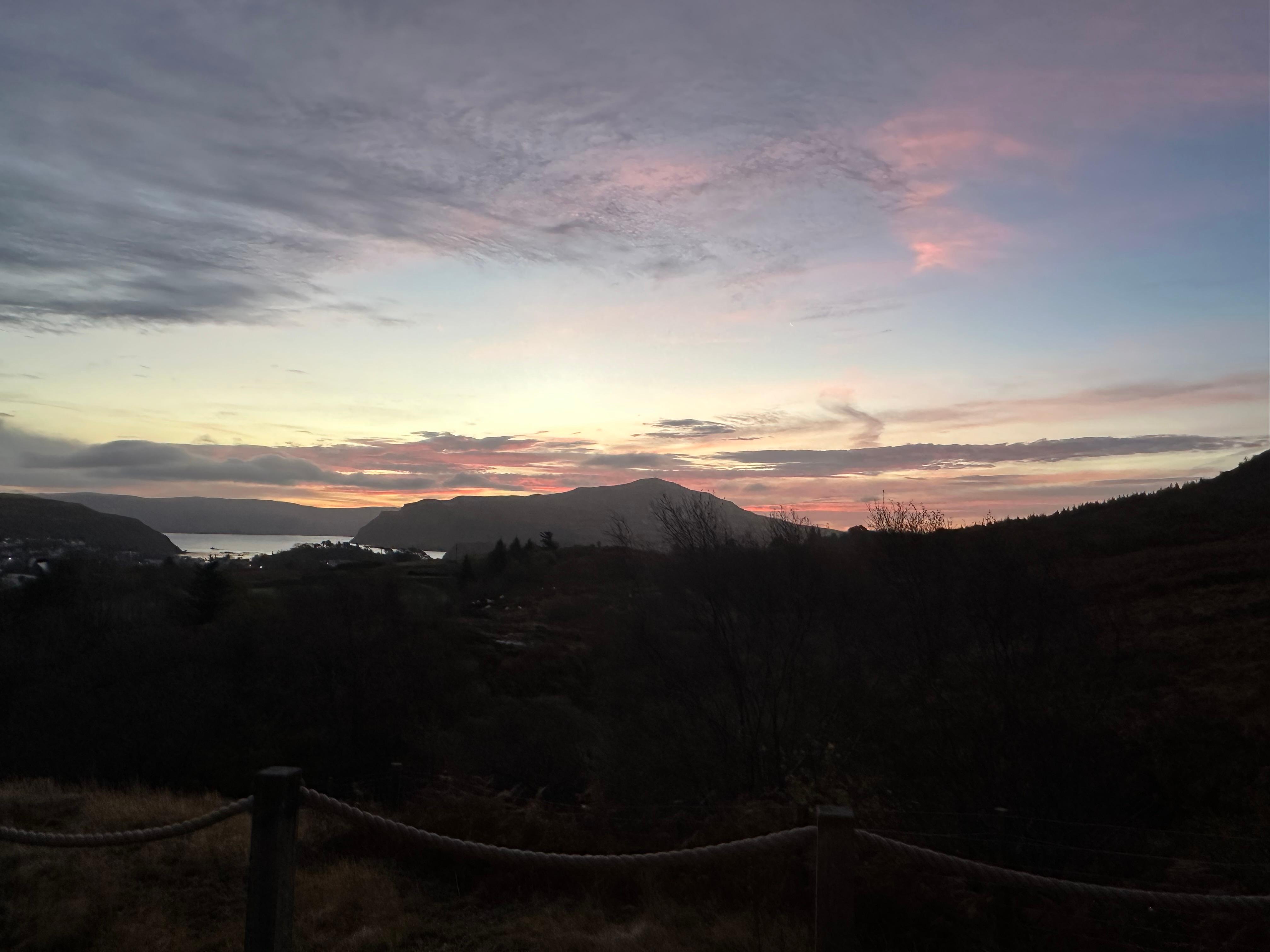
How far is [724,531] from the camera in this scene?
2203cm

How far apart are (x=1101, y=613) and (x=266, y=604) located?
4077cm

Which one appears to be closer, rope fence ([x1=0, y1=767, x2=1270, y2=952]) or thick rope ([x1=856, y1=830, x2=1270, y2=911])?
thick rope ([x1=856, y1=830, x2=1270, y2=911])

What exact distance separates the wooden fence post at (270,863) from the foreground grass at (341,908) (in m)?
1.79

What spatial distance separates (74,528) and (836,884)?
174m

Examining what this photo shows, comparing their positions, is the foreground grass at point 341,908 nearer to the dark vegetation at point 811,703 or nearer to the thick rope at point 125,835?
the dark vegetation at point 811,703

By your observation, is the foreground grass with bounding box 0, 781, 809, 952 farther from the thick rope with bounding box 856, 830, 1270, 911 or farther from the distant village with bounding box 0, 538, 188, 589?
the distant village with bounding box 0, 538, 188, 589

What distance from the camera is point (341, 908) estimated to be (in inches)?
242

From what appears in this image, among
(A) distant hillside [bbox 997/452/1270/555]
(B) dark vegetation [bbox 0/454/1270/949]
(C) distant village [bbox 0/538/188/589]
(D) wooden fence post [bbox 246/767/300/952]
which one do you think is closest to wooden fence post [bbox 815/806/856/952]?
(D) wooden fence post [bbox 246/767/300/952]

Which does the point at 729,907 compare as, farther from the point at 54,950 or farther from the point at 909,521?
the point at 909,521

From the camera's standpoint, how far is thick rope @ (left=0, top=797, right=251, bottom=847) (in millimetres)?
4270

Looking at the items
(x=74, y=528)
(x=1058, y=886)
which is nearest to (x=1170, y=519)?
(x=1058, y=886)

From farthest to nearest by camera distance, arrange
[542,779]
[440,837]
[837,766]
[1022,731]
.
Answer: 1. [542,779]
2. [837,766]
3. [1022,731]
4. [440,837]

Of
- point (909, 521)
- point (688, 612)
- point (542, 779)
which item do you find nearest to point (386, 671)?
point (542, 779)

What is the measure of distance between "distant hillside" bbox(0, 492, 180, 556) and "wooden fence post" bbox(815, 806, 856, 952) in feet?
430
